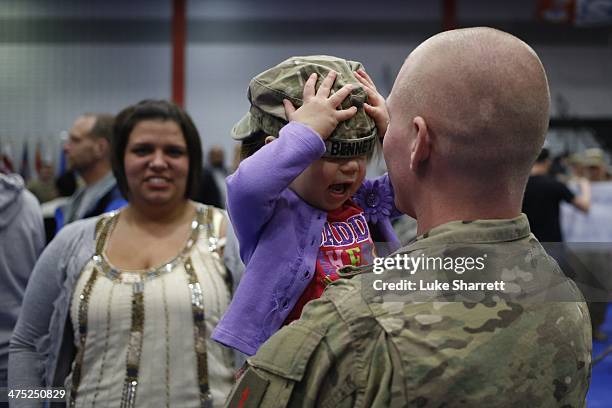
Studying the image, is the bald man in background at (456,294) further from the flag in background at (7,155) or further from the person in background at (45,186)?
the flag in background at (7,155)

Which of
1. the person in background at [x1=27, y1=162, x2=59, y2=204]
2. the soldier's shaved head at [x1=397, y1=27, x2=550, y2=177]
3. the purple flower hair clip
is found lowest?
the person in background at [x1=27, y1=162, x2=59, y2=204]

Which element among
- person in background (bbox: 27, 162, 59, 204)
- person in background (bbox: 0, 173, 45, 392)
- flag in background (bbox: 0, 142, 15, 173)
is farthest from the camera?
flag in background (bbox: 0, 142, 15, 173)

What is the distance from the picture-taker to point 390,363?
2.91 ft

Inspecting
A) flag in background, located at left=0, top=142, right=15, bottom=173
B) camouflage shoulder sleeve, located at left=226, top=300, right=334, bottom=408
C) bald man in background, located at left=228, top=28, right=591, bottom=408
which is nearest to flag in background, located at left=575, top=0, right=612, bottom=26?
flag in background, located at left=0, top=142, right=15, bottom=173

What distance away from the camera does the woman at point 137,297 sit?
180 centimetres

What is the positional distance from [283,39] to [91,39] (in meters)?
2.56

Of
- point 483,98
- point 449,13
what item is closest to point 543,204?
point 483,98

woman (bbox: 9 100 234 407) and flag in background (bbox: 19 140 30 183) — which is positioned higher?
woman (bbox: 9 100 234 407)

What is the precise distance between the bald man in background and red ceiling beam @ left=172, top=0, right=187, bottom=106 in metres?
8.95

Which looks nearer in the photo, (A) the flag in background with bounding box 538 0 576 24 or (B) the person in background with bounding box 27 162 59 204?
(B) the person in background with bounding box 27 162 59 204

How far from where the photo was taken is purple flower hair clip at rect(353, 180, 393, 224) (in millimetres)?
1423

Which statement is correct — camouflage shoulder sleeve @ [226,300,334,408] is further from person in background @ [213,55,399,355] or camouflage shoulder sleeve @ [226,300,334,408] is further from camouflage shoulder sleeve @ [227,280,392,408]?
person in background @ [213,55,399,355]

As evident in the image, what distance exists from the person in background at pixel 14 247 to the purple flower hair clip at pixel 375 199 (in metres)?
1.28

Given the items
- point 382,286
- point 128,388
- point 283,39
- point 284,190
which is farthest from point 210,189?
point 283,39
